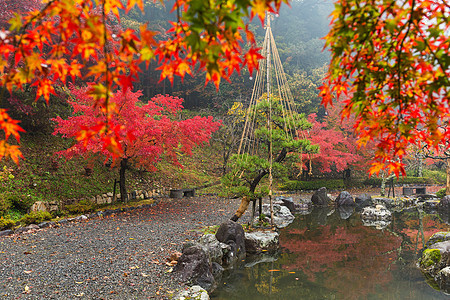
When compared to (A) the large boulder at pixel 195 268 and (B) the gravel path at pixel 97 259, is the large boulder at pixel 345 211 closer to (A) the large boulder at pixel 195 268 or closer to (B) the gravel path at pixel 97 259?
(B) the gravel path at pixel 97 259

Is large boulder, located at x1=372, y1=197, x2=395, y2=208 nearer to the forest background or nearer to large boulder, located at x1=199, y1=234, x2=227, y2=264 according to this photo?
the forest background

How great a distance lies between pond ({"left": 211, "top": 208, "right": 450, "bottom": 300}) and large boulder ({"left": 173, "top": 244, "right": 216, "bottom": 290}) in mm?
202

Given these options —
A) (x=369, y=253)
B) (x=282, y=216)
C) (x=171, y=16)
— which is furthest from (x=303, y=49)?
(x=369, y=253)

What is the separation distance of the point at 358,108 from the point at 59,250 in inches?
186

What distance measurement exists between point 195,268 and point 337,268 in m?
2.74

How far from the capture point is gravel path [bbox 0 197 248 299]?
3.09 m

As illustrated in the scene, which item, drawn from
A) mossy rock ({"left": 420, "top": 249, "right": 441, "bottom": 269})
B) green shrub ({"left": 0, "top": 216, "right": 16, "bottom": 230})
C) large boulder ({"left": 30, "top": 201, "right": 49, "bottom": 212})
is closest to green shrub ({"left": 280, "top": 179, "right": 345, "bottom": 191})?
mossy rock ({"left": 420, "top": 249, "right": 441, "bottom": 269})

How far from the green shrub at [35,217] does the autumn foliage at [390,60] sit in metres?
6.46

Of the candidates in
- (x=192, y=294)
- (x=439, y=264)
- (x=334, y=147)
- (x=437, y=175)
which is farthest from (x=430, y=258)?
(x=437, y=175)

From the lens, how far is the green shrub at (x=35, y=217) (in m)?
5.69

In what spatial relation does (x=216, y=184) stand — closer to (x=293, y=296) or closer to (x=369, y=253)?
(x=369, y=253)

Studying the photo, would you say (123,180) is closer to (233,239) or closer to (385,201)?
(233,239)

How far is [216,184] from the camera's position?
12.7 m

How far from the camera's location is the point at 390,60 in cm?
132
